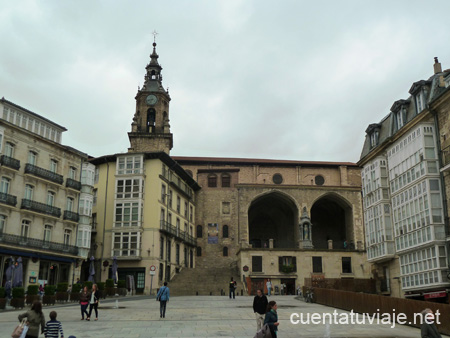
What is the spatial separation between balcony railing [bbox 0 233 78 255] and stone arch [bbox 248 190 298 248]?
25.3 metres

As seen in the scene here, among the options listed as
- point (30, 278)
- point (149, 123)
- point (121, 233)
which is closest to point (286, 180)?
point (149, 123)

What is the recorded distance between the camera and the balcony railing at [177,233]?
1835 inches

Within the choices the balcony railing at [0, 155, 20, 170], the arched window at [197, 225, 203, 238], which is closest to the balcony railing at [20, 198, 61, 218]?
the balcony railing at [0, 155, 20, 170]

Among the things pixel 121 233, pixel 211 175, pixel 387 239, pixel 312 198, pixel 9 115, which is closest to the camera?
pixel 387 239

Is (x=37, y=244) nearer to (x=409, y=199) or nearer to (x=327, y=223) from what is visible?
(x=409, y=199)

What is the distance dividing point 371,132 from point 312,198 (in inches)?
822

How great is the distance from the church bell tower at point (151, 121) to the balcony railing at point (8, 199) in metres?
26.5

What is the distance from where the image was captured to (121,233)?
44.9m

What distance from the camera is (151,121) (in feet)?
205

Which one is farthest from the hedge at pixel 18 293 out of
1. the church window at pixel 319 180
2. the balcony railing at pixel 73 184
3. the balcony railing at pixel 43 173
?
the church window at pixel 319 180

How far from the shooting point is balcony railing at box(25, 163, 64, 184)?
35688 mm

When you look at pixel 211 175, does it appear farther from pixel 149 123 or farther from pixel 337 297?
pixel 337 297

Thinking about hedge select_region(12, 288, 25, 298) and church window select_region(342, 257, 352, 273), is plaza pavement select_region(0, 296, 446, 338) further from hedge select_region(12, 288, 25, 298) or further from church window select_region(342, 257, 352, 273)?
church window select_region(342, 257, 352, 273)

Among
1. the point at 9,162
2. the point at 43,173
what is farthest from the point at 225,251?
the point at 9,162
